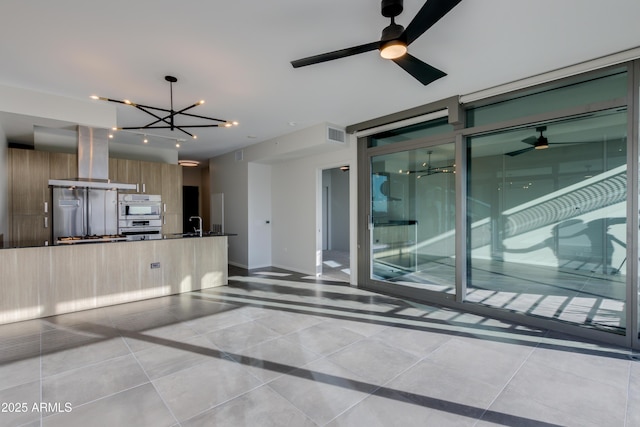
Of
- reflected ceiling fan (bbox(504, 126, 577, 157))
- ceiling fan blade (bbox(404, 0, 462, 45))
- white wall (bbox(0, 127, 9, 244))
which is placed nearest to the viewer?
ceiling fan blade (bbox(404, 0, 462, 45))

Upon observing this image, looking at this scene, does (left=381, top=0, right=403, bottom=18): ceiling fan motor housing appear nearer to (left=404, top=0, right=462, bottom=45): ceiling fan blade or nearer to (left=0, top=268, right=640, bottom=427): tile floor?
(left=404, top=0, right=462, bottom=45): ceiling fan blade

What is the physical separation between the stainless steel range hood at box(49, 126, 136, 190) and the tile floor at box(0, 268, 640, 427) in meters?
2.07

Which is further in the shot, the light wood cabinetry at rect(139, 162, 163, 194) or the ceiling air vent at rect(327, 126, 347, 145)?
the light wood cabinetry at rect(139, 162, 163, 194)

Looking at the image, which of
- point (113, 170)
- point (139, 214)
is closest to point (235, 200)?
point (139, 214)

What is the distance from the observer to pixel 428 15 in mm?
2000

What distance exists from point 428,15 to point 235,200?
6.37 metres

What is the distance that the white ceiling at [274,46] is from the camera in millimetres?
2422

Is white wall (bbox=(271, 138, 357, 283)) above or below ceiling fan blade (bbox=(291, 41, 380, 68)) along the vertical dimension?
below

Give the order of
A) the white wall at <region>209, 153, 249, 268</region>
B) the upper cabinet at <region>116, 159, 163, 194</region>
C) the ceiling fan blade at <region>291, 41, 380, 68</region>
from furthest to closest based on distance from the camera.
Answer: the white wall at <region>209, 153, 249, 268</region> < the upper cabinet at <region>116, 159, 163, 194</region> < the ceiling fan blade at <region>291, 41, 380, 68</region>

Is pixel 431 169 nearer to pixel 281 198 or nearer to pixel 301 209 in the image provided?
pixel 301 209

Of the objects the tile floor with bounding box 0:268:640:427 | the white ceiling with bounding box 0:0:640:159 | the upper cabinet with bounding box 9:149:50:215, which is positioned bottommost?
the tile floor with bounding box 0:268:640:427

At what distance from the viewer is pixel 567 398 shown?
2.24 meters

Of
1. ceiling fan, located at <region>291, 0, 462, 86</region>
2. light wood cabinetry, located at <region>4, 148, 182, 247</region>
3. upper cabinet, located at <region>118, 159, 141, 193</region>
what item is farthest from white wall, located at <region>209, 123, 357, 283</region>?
ceiling fan, located at <region>291, 0, 462, 86</region>

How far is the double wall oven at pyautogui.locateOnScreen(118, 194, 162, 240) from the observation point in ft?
21.2
